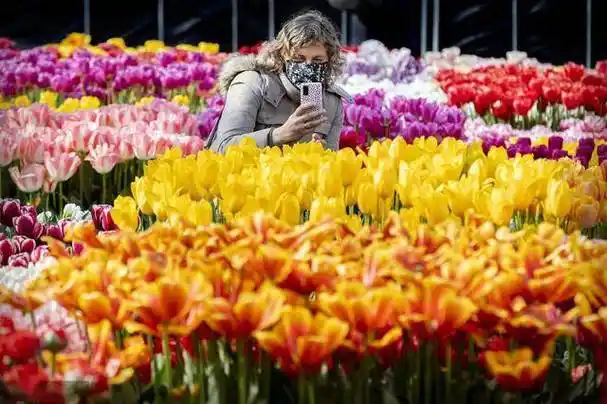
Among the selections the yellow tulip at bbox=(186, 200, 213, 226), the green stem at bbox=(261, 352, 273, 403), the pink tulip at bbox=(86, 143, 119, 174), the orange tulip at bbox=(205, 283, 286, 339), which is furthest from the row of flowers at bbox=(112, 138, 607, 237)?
the pink tulip at bbox=(86, 143, 119, 174)

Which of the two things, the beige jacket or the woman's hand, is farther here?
the beige jacket

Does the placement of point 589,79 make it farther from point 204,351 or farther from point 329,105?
point 204,351

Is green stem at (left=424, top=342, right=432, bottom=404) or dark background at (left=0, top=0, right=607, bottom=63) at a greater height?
dark background at (left=0, top=0, right=607, bottom=63)

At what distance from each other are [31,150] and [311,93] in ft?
3.52

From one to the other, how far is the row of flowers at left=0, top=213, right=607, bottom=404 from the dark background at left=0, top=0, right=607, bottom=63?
1544 cm

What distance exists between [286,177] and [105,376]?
1.11 metres

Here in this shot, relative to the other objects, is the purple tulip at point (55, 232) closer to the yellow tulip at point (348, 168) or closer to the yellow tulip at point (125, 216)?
the yellow tulip at point (125, 216)

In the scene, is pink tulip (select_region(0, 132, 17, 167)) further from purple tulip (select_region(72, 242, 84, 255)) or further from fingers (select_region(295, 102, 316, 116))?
purple tulip (select_region(72, 242, 84, 255))

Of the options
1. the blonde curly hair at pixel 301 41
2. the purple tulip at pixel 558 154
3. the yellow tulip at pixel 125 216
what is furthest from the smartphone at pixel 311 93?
the yellow tulip at pixel 125 216

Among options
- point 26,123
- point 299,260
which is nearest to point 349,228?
point 299,260

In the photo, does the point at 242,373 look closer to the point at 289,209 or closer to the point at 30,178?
the point at 289,209

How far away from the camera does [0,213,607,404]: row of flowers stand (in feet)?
6.39

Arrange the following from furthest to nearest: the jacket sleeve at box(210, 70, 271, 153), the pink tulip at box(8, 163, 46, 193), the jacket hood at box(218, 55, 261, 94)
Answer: the jacket hood at box(218, 55, 261, 94) → the jacket sleeve at box(210, 70, 271, 153) → the pink tulip at box(8, 163, 46, 193)

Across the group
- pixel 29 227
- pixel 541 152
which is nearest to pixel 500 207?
pixel 29 227
